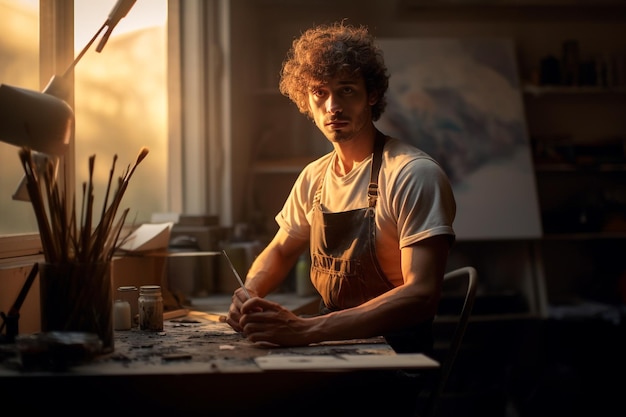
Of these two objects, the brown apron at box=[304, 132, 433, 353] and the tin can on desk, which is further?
the brown apron at box=[304, 132, 433, 353]

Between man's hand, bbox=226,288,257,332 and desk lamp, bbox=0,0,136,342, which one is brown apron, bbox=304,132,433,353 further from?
desk lamp, bbox=0,0,136,342

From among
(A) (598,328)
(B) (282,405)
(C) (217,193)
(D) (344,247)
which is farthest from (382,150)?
(A) (598,328)

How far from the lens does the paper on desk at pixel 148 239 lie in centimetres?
250

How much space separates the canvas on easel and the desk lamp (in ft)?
9.76

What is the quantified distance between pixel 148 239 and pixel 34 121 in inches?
41.5

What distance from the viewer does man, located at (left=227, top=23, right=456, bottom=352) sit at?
6.00 feet

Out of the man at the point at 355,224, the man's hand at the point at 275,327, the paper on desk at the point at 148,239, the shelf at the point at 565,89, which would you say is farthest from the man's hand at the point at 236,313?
the shelf at the point at 565,89

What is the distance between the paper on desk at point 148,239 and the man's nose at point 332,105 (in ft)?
2.52

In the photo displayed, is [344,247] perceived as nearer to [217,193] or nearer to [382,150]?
[382,150]

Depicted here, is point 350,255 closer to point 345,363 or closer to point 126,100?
point 345,363

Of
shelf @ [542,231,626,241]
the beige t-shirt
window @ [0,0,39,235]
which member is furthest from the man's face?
shelf @ [542,231,626,241]

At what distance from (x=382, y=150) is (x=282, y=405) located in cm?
95

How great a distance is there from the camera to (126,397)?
57.7 inches

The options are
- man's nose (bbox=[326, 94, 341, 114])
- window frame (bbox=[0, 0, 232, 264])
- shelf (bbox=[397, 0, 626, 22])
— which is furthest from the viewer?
shelf (bbox=[397, 0, 626, 22])
